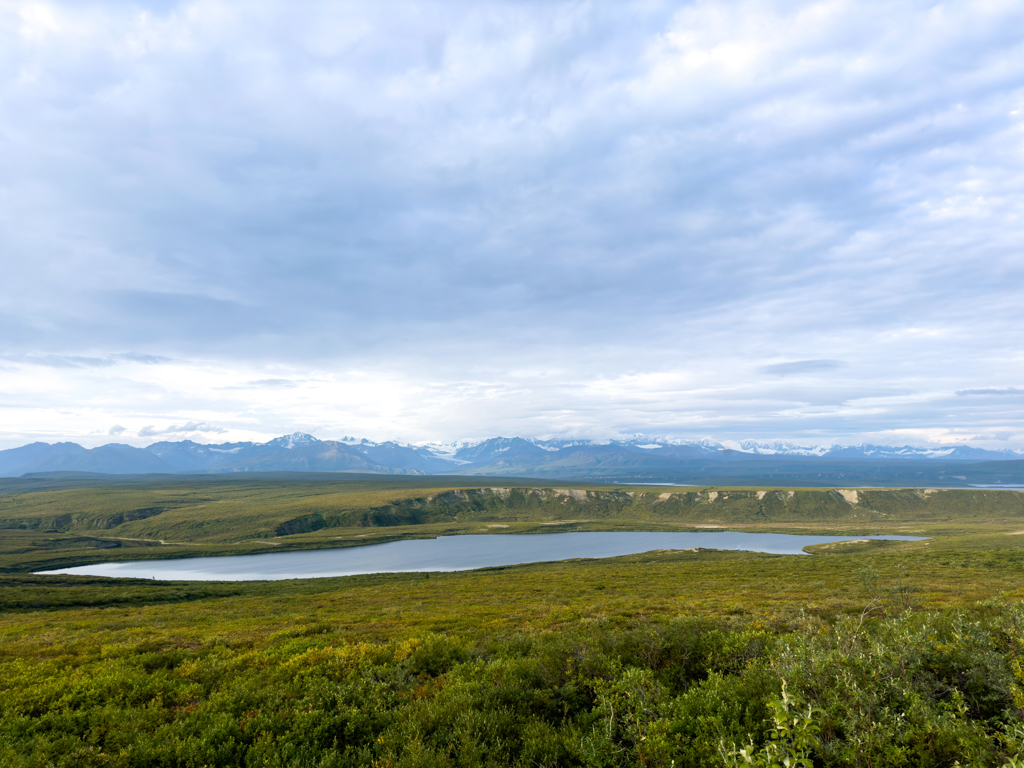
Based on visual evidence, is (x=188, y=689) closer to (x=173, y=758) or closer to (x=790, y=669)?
(x=173, y=758)

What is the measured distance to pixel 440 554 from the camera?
138 metres

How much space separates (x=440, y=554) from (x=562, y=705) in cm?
13708

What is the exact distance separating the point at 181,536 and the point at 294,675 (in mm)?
214345

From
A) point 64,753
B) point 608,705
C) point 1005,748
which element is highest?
point 1005,748

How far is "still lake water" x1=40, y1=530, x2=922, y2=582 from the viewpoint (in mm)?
111500

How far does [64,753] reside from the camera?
31.7 ft

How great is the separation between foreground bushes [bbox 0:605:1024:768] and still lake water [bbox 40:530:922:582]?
97365 mm

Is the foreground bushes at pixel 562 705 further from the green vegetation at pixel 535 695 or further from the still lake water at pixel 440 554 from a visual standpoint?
the still lake water at pixel 440 554

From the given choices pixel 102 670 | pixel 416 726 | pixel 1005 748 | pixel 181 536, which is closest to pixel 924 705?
pixel 1005 748

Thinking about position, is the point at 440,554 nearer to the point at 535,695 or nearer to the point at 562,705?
the point at 535,695

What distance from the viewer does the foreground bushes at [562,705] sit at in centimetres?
740

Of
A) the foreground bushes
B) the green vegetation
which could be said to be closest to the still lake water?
the green vegetation

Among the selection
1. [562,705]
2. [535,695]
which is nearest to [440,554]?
[535,695]

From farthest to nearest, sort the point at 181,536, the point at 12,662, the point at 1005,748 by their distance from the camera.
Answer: the point at 181,536
the point at 12,662
the point at 1005,748
